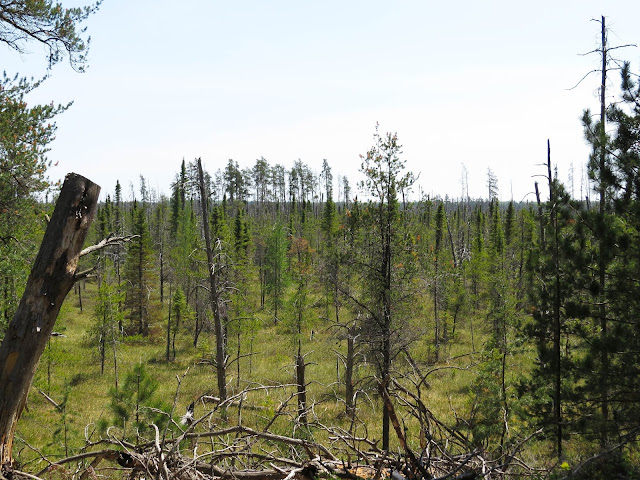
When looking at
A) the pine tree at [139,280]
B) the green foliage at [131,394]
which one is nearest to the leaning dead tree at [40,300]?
the green foliage at [131,394]

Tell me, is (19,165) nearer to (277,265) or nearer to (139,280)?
(139,280)

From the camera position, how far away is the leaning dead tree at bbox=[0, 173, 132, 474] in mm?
2875

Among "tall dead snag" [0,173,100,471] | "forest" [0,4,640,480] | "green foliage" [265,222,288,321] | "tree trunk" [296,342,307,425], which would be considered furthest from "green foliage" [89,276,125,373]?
"tall dead snag" [0,173,100,471]

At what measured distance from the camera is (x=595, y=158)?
7.22 metres

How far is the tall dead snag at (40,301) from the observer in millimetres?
2875

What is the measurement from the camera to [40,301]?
9.59 feet

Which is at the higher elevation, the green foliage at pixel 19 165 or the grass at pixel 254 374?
the green foliage at pixel 19 165

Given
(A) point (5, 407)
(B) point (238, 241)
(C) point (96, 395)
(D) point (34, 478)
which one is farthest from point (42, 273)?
(B) point (238, 241)

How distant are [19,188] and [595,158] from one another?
411 inches

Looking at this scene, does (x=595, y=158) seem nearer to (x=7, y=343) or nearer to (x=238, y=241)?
(x=7, y=343)

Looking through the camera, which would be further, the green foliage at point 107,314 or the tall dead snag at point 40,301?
the green foliage at point 107,314

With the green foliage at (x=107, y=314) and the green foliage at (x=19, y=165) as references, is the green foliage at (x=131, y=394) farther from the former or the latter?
the green foliage at (x=107, y=314)

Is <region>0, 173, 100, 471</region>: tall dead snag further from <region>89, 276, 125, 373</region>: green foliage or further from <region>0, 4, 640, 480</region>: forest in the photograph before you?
<region>89, 276, 125, 373</region>: green foliage

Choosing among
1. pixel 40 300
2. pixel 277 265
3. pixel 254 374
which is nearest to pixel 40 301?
pixel 40 300
